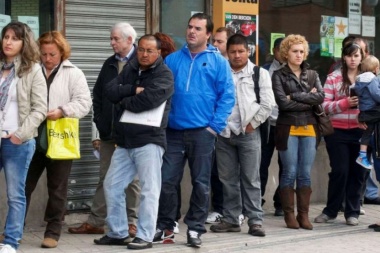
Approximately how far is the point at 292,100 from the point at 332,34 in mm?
3055

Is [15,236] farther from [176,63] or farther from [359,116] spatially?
[359,116]

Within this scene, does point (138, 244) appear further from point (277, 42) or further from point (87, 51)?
point (277, 42)

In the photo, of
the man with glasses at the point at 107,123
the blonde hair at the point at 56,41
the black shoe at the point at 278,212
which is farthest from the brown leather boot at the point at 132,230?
the black shoe at the point at 278,212

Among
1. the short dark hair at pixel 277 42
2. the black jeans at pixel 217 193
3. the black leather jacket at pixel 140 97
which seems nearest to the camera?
the black leather jacket at pixel 140 97

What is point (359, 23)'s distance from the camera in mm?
12867

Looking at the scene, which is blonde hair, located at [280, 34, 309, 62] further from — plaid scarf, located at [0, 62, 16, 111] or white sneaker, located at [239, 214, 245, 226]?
plaid scarf, located at [0, 62, 16, 111]

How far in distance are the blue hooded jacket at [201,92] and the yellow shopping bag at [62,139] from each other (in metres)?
0.89

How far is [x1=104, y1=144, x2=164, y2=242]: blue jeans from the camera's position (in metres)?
8.30

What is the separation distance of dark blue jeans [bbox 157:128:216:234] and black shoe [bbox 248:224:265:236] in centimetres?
84

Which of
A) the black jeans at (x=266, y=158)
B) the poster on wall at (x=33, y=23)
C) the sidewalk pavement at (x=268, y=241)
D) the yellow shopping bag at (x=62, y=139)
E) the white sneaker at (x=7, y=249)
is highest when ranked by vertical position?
the poster on wall at (x=33, y=23)

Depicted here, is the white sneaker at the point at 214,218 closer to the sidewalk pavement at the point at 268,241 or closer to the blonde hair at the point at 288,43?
the sidewalk pavement at the point at 268,241

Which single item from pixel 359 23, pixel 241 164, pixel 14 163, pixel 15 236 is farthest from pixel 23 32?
pixel 359 23

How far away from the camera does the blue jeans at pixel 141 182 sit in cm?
830

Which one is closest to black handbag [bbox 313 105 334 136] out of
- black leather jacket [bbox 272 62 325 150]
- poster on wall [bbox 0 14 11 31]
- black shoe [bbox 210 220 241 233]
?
black leather jacket [bbox 272 62 325 150]
